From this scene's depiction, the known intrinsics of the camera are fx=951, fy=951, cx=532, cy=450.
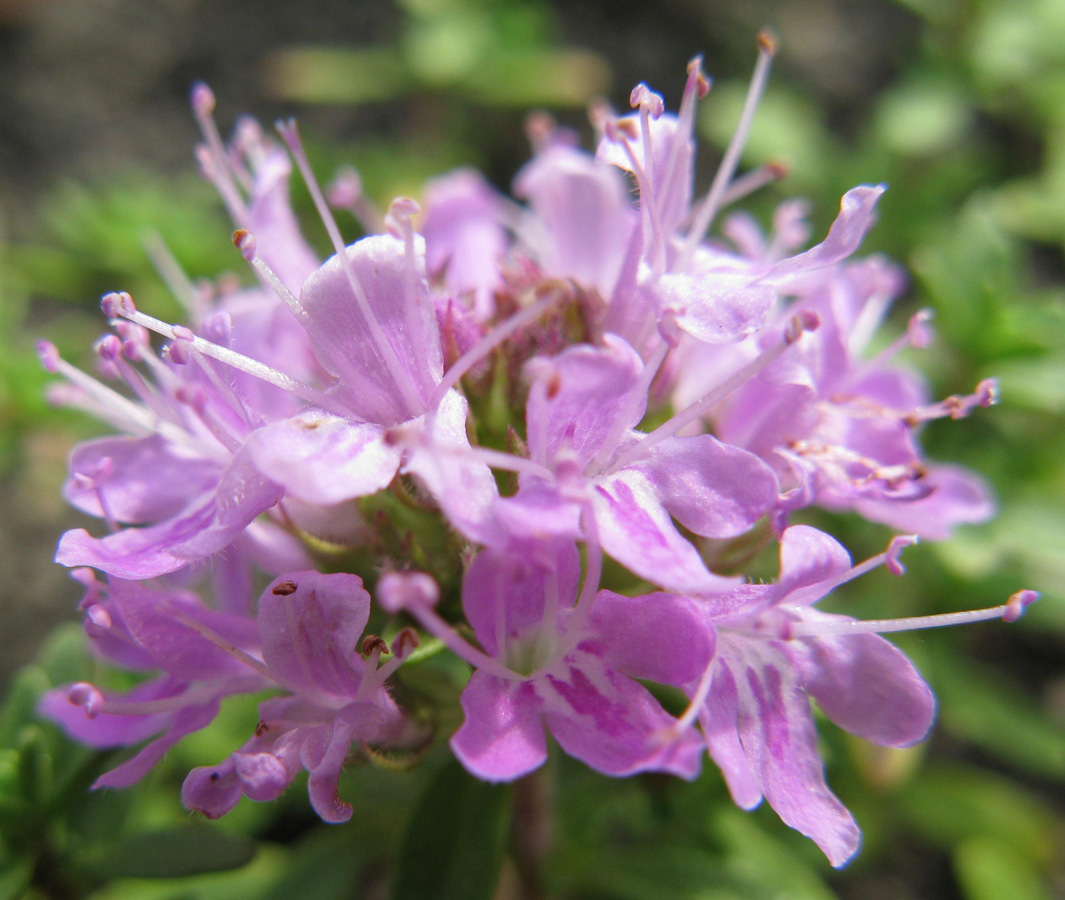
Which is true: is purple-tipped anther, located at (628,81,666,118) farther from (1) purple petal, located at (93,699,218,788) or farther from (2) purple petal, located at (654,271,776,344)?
(1) purple petal, located at (93,699,218,788)

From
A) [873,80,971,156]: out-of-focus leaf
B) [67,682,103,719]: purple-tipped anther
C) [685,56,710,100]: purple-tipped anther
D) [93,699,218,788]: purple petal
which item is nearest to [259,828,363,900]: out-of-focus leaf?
[93,699,218,788]: purple petal

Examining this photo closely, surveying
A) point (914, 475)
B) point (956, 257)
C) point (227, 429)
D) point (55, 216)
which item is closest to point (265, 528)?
point (227, 429)

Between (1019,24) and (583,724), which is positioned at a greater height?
(583,724)

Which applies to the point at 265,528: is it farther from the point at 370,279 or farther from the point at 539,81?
the point at 539,81

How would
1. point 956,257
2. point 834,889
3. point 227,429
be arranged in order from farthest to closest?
1. point 834,889
2. point 956,257
3. point 227,429

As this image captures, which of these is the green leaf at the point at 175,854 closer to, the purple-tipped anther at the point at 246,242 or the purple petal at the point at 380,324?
the purple petal at the point at 380,324

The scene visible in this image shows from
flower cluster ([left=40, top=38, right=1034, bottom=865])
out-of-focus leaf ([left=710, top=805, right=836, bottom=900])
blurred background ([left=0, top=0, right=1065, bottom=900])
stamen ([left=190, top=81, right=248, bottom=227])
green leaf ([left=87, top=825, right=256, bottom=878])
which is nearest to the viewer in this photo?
flower cluster ([left=40, top=38, right=1034, bottom=865])

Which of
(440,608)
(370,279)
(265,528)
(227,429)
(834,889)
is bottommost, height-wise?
(834,889)
